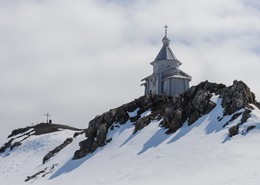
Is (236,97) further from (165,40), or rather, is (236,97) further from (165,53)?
(165,40)

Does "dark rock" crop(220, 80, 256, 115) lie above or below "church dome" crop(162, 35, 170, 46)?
below

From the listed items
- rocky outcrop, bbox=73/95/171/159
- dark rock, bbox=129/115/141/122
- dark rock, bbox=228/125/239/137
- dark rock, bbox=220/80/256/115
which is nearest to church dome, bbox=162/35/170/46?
rocky outcrop, bbox=73/95/171/159

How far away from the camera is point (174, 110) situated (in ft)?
143

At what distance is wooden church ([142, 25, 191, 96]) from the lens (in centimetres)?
6738

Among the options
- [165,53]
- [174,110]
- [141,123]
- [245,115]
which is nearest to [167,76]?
[165,53]

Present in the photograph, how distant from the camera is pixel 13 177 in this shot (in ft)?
162

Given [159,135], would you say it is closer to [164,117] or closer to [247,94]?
[164,117]

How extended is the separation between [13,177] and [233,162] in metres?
30.0

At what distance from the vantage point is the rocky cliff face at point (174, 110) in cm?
3856

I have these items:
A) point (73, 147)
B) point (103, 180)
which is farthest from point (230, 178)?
point (73, 147)

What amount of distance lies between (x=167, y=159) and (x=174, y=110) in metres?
11.7

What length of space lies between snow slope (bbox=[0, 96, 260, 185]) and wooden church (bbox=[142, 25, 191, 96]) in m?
20.8

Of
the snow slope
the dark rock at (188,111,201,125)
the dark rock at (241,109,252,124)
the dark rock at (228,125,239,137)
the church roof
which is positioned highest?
the church roof

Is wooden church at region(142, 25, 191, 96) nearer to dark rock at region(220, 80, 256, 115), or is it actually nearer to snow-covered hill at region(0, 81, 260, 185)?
snow-covered hill at region(0, 81, 260, 185)
